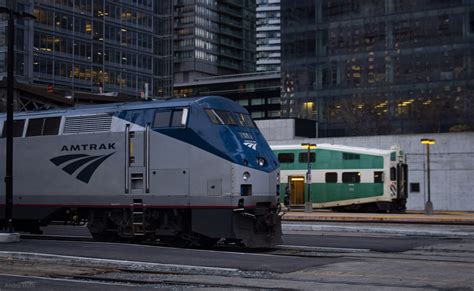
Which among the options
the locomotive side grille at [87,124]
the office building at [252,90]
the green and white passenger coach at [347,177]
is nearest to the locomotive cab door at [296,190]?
the green and white passenger coach at [347,177]

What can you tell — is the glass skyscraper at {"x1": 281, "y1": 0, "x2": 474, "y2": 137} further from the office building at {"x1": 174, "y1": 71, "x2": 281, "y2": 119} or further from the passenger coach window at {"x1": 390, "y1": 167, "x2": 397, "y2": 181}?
the office building at {"x1": 174, "y1": 71, "x2": 281, "y2": 119}

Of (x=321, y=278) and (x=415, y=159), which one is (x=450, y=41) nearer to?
(x=415, y=159)

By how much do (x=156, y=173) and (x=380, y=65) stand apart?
61.4 m

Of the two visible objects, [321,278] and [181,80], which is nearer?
[321,278]

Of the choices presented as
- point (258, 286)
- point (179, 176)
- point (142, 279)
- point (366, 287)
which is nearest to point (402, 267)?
point (366, 287)

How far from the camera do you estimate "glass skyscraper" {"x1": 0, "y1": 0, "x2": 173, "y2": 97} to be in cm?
9319

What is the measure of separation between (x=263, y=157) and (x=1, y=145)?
916 cm

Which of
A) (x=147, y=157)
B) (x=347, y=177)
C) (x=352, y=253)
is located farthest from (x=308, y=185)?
(x=352, y=253)

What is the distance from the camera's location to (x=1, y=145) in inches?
871

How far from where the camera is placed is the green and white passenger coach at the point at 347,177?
3828 centimetres

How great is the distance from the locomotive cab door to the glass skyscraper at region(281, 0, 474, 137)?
109 feet

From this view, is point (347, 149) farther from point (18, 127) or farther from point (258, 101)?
point (258, 101)

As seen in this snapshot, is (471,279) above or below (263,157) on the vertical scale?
below

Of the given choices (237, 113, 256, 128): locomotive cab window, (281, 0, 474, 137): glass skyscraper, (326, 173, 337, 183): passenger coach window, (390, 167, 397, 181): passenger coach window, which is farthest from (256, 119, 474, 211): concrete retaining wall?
(237, 113, 256, 128): locomotive cab window
